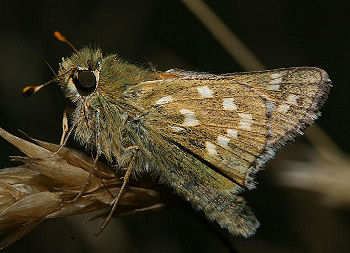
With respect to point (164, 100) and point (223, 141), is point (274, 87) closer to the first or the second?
point (223, 141)

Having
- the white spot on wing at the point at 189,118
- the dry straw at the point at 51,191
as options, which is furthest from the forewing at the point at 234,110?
the dry straw at the point at 51,191

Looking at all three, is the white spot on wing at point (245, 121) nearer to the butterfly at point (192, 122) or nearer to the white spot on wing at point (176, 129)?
the butterfly at point (192, 122)

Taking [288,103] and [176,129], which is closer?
[288,103]

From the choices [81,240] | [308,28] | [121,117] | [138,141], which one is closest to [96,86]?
[121,117]

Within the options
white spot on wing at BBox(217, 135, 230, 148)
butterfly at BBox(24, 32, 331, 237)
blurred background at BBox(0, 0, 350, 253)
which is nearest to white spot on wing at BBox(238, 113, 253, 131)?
butterfly at BBox(24, 32, 331, 237)

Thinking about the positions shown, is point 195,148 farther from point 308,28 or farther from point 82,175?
point 308,28

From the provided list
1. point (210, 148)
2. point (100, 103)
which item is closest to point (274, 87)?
point (210, 148)

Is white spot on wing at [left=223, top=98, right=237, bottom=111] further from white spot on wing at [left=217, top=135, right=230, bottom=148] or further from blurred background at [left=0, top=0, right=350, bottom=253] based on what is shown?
blurred background at [left=0, top=0, right=350, bottom=253]
